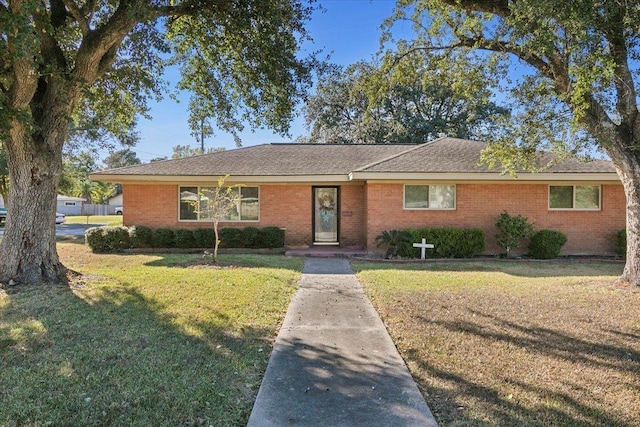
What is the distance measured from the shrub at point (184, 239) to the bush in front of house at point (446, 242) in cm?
705

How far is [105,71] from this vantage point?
8.87 m

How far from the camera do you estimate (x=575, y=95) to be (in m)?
6.93

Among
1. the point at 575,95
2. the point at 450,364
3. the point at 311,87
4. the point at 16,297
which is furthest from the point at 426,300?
the point at 16,297

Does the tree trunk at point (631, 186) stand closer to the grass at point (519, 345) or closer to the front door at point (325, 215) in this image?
the grass at point (519, 345)

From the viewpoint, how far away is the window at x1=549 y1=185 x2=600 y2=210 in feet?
43.5

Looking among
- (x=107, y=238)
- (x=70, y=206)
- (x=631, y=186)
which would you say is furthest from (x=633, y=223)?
(x=70, y=206)

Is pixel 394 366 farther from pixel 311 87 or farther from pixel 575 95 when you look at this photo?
pixel 311 87

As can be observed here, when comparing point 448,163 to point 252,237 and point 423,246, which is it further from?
point 252,237

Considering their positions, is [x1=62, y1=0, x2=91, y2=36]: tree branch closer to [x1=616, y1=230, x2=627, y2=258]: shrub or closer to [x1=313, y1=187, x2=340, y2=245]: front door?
[x1=313, y1=187, x2=340, y2=245]: front door

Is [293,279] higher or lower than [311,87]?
lower

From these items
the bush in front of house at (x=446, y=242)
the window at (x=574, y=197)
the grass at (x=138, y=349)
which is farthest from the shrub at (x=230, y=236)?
the window at (x=574, y=197)

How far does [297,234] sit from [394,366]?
10472mm

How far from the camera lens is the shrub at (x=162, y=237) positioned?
538 inches

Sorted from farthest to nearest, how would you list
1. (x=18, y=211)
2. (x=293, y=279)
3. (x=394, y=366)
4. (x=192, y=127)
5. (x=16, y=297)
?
(x=192, y=127), (x=293, y=279), (x=18, y=211), (x=16, y=297), (x=394, y=366)
